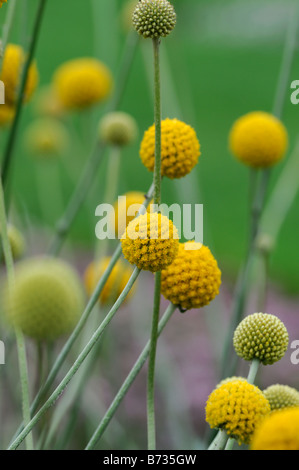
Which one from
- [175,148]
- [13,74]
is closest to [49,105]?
[13,74]

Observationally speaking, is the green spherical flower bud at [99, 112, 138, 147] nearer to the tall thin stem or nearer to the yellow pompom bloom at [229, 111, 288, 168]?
the yellow pompom bloom at [229, 111, 288, 168]

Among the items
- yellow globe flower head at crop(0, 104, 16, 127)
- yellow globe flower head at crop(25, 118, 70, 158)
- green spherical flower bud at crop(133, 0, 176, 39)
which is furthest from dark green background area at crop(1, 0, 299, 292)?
green spherical flower bud at crop(133, 0, 176, 39)

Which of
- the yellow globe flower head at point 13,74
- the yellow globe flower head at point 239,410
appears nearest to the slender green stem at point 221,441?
the yellow globe flower head at point 239,410

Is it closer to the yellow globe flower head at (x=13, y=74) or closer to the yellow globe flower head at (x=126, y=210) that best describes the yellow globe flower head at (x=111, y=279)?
the yellow globe flower head at (x=126, y=210)

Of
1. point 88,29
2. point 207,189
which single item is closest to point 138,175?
point 207,189

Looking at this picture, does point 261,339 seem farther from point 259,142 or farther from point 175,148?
point 259,142

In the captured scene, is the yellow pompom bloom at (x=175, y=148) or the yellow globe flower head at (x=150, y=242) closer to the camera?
the yellow globe flower head at (x=150, y=242)

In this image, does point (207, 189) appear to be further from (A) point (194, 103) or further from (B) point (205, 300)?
(B) point (205, 300)
